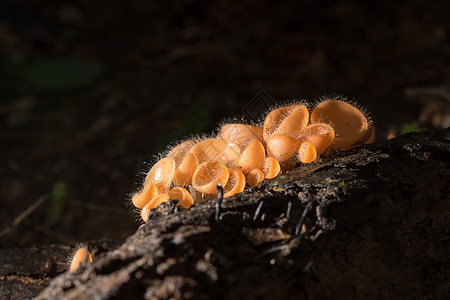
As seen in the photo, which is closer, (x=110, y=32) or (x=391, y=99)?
(x=391, y=99)

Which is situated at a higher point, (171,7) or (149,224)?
(171,7)

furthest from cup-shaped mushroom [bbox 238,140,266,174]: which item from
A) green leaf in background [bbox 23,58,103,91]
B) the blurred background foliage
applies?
green leaf in background [bbox 23,58,103,91]

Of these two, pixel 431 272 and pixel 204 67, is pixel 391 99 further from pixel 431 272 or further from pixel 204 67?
pixel 431 272

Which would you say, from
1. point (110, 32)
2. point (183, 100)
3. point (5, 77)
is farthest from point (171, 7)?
point (5, 77)

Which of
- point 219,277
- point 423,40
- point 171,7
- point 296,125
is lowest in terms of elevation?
point 219,277

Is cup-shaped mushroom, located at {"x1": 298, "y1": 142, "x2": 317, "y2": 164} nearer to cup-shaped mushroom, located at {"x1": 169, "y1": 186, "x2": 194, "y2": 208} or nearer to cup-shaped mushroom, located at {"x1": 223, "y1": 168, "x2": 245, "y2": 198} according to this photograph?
cup-shaped mushroom, located at {"x1": 223, "y1": 168, "x2": 245, "y2": 198}

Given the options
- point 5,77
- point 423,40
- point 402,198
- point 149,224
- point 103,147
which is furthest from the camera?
point 423,40

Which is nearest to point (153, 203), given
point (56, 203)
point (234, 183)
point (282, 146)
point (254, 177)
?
point (234, 183)
